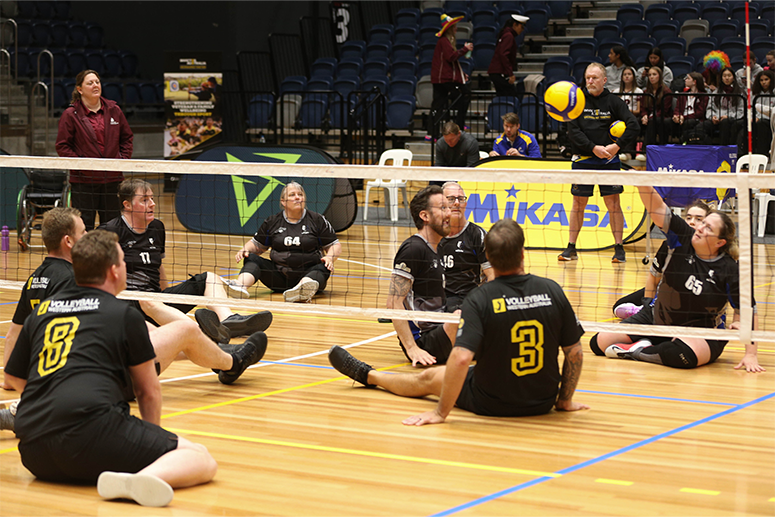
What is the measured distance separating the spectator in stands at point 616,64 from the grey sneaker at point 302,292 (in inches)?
304

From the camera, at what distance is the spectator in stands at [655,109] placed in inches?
546

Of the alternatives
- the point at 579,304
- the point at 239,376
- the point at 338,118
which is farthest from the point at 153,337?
the point at 338,118

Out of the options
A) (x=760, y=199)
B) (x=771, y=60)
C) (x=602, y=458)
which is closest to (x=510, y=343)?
(x=602, y=458)

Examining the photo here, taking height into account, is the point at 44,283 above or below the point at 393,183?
below

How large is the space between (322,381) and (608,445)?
197 cm

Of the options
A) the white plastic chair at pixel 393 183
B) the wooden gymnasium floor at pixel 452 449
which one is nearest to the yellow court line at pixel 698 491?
the wooden gymnasium floor at pixel 452 449

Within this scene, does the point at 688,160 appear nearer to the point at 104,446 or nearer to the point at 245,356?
the point at 245,356

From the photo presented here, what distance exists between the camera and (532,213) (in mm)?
11977

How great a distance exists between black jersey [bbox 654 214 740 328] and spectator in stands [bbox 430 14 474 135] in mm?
9275

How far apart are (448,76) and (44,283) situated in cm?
1152

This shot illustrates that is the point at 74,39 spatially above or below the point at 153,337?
above

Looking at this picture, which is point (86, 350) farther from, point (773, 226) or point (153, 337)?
point (773, 226)

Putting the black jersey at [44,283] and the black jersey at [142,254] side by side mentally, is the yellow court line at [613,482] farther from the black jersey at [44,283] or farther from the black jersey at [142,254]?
the black jersey at [142,254]

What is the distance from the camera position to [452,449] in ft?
14.3
